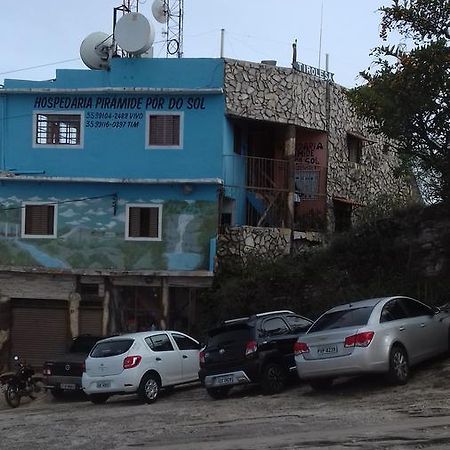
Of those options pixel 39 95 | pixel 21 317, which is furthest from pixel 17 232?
pixel 39 95

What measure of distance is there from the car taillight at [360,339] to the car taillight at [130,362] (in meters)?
5.18

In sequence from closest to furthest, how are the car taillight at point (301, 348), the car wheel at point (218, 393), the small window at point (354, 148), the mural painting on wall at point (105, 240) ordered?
the car taillight at point (301, 348) → the car wheel at point (218, 393) → the mural painting on wall at point (105, 240) → the small window at point (354, 148)

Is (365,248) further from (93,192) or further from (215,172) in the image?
(93,192)

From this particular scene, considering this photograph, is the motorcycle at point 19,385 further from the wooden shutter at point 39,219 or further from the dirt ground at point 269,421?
the wooden shutter at point 39,219

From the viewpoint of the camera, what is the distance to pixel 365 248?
23.9m

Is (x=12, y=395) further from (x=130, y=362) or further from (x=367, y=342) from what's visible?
(x=367, y=342)

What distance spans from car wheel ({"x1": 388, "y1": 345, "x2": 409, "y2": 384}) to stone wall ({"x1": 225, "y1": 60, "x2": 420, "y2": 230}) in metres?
9.77

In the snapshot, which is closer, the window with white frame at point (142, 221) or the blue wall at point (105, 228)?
the blue wall at point (105, 228)

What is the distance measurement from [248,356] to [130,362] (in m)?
2.96

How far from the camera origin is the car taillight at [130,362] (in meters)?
16.8

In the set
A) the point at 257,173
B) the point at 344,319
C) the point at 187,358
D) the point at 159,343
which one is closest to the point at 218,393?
the point at 159,343

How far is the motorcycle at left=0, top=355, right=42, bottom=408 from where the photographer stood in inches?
772

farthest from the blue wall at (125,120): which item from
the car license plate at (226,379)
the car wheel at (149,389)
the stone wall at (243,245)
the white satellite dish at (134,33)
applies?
the car license plate at (226,379)

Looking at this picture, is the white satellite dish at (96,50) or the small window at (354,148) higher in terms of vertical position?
the white satellite dish at (96,50)
